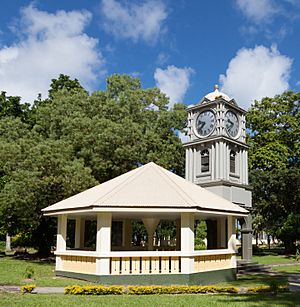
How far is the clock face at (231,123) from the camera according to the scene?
2177 cm

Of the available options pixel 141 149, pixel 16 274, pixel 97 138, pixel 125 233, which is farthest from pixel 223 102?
pixel 16 274

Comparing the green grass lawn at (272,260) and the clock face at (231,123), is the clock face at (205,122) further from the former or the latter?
the green grass lawn at (272,260)

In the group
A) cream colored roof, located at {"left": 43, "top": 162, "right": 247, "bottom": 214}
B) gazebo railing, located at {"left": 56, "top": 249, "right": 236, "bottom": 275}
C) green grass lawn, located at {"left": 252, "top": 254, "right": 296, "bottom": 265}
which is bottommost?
green grass lawn, located at {"left": 252, "top": 254, "right": 296, "bottom": 265}

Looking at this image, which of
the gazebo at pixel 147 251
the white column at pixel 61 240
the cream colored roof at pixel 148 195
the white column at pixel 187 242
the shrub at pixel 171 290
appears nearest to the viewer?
the shrub at pixel 171 290

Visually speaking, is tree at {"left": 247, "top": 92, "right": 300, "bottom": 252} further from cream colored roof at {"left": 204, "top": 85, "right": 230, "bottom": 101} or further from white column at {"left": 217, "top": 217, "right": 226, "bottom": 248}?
white column at {"left": 217, "top": 217, "right": 226, "bottom": 248}

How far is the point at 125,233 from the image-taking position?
20562mm

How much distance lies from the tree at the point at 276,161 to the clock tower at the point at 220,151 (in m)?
9.86

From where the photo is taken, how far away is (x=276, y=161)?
3200 cm

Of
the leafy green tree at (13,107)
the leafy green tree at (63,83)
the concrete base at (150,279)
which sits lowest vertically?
the concrete base at (150,279)

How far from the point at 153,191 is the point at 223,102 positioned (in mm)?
8689

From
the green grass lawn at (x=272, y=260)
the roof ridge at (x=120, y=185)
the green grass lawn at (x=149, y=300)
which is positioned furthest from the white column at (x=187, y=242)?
the green grass lawn at (x=272, y=260)

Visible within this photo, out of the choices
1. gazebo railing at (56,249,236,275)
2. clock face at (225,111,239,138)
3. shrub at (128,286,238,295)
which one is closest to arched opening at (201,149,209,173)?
A: clock face at (225,111,239,138)

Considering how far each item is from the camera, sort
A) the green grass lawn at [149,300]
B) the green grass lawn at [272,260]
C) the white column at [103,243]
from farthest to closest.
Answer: the green grass lawn at [272,260], the white column at [103,243], the green grass lawn at [149,300]

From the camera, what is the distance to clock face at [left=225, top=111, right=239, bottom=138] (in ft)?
71.4
